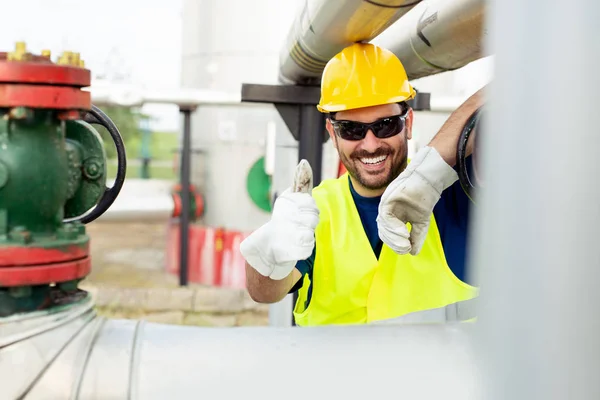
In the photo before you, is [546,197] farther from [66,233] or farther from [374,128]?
[374,128]

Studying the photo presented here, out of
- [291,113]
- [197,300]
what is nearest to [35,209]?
[291,113]

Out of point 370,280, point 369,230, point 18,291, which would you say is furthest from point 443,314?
point 18,291

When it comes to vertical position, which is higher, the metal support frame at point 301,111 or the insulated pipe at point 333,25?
the insulated pipe at point 333,25

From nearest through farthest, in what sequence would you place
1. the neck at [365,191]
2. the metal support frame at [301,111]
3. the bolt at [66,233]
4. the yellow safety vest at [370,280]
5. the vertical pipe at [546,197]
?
1. the vertical pipe at [546,197]
2. the bolt at [66,233]
3. the yellow safety vest at [370,280]
4. the neck at [365,191]
5. the metal support frame at [301,111]

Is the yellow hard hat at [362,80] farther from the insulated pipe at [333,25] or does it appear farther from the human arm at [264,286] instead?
the human arm at [264,286]

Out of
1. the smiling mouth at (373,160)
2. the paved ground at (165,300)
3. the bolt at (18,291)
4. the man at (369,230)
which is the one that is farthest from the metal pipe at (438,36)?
the paved ground at (165,300)

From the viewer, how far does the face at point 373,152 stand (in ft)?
5.97

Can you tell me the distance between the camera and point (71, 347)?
0.84 meters

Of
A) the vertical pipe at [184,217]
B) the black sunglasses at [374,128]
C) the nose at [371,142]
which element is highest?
the black sunglasses at [374,128]

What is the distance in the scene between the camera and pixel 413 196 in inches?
55.4

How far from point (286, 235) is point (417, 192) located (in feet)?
0.96

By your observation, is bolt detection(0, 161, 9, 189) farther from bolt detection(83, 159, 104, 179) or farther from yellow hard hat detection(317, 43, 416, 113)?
yellow hard hat detection(317, 43, 416, 113)

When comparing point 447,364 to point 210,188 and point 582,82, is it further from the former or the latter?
point 210,188

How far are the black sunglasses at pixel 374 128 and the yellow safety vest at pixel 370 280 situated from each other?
24 centimetres
